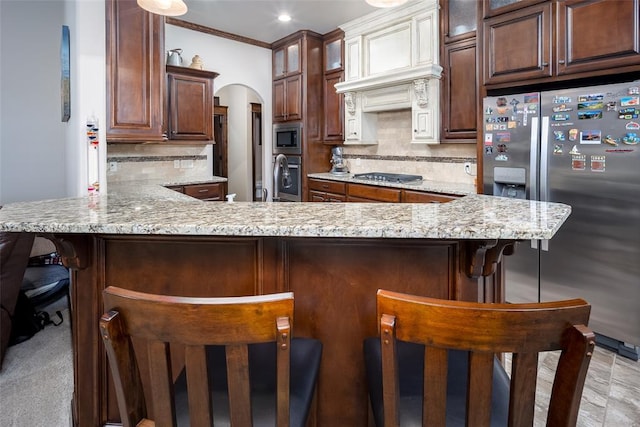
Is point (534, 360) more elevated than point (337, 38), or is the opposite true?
point (337, 38)

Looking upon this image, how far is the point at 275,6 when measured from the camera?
424 cm

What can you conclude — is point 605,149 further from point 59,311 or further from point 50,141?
point 50,141

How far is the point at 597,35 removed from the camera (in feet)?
8.15

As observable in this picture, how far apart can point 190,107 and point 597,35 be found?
378 centimetres

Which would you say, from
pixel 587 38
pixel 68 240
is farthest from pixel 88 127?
pixel 587 38

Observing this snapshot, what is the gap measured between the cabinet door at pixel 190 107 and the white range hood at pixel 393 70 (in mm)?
1564

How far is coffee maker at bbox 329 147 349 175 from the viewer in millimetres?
5156

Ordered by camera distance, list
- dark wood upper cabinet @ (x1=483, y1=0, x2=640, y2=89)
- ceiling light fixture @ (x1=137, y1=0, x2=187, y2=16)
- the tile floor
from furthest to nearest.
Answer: dark wood upper cabinet @ (x1=483, y1=0, x2=640, y2=89), ceiling light fixture @ (x1=137, y1=0, x2=187, y2=16), the tile floor

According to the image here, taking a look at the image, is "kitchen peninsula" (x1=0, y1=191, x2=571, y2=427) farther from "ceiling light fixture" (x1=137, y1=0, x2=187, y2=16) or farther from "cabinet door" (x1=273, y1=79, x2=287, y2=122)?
"cabinet door" (x1=273, y1=79, x2=287, y2=122)

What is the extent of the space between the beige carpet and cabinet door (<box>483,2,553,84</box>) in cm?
342

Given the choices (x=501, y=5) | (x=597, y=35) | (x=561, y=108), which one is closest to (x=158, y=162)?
(x=501, y=5)

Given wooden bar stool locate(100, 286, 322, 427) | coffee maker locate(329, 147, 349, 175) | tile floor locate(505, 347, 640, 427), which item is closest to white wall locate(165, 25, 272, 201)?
coffee maker locate(329, 147, 349, 175)

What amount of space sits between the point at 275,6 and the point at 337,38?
0.94 m

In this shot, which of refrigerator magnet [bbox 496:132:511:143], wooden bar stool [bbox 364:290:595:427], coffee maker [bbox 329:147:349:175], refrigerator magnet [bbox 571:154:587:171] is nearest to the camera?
wooden bar stool [bbox 364:290:595:427]
